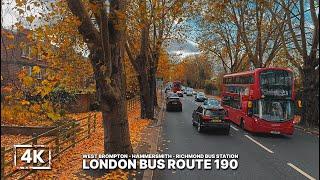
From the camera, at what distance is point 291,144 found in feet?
67.9

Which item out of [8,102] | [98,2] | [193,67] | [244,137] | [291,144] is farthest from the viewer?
[193,67]

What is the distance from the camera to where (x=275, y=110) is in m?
23.2

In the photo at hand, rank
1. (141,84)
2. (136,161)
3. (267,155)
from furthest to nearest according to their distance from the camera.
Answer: (141,84), (267,155), (136,161)

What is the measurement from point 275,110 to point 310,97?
21.4 feet

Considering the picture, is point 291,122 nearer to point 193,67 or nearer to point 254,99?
point 254,99

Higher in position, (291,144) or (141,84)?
(141,84)

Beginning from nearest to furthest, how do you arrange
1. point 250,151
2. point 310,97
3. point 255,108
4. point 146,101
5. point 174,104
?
point 250,151
point 255,108
point 310,97
point 146,101
point 174,104

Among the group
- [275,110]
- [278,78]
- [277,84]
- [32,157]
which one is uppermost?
[278,78]

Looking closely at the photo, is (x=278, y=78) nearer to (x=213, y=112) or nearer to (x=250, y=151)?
(x=213, y=112)

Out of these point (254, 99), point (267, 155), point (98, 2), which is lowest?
point (267, 155)

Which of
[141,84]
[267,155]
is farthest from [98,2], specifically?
[141,84]

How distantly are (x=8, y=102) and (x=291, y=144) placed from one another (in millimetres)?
16811

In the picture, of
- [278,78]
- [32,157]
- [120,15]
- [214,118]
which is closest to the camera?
[120,15]

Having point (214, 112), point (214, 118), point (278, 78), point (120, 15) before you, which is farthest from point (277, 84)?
point (120, 15)
